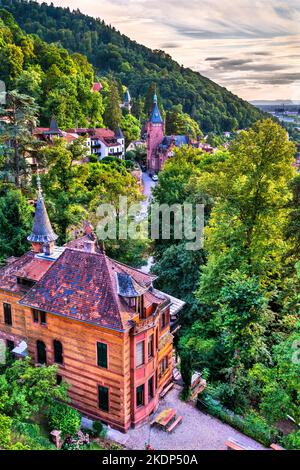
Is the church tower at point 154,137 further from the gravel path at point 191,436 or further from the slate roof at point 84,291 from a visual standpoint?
the gravel path at point 191,436

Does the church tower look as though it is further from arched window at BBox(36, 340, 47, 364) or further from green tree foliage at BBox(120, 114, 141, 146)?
arched window at BBox(36, 340, 47, 364)

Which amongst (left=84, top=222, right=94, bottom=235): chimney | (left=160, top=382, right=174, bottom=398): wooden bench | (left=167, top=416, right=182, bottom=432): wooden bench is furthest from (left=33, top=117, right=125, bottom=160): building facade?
(left=167, top=416, right=182, bottom=432): wooden bench

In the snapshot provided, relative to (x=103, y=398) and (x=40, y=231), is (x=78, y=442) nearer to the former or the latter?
(x=103, y=398)

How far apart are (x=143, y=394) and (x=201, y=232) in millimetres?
15825

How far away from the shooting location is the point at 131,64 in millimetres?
176625

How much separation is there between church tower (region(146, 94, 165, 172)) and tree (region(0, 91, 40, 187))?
57626 mm

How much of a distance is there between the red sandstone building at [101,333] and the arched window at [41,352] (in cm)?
7

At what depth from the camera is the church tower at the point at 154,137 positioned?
9762 centimetres

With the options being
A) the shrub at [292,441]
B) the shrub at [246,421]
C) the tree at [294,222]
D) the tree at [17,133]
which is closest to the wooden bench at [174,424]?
the shrub at [246,421]

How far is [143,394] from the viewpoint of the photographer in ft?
83.4

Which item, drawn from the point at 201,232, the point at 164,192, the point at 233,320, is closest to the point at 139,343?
the point at 233,320

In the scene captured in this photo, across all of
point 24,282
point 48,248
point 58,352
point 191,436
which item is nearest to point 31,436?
point 58,352

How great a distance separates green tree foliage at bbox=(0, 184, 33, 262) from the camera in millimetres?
36875

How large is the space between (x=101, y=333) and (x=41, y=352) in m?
5.84
